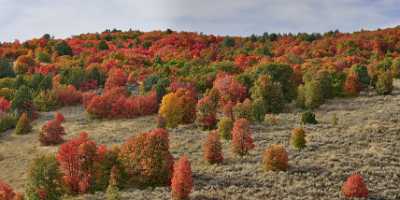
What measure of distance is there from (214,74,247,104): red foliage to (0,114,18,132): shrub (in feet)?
116

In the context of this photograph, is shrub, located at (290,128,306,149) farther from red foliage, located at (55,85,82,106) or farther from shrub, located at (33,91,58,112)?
red foliage, located at (55,85,82,106)

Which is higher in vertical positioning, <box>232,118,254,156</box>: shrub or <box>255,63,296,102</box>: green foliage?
<box>255,63,296,102</box>: green foliage

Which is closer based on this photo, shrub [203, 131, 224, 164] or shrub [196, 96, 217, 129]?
shrub [203, 131, 224, 164]

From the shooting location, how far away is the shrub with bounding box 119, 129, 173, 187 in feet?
213

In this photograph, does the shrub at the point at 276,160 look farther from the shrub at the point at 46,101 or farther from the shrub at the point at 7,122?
the shrub at the point at 46,101

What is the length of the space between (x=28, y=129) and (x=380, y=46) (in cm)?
11028

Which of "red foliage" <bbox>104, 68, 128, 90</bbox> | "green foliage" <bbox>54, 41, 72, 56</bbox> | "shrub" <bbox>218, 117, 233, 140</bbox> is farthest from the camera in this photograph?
"green foliage" <bbox>54, 41, 72, 56</bbox>

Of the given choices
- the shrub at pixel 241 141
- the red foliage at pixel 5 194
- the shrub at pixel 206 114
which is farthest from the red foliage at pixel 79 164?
the shrub at pixel 206 114

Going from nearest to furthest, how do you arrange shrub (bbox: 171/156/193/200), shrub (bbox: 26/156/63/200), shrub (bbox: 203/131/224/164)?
shrub (bbox: 171/156/193/200)
shrub (bbox: 26/156/63/200)
shrub (bbox: 203/131/224/164)

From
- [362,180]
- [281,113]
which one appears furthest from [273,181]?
[281,113]

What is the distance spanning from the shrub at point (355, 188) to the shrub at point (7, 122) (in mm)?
64787

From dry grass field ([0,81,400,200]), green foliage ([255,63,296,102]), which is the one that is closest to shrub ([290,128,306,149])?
dry grass field ([0,81,400,200])

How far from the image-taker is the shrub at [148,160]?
213 ft

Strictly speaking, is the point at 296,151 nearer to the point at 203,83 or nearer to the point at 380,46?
the point at 203,83
